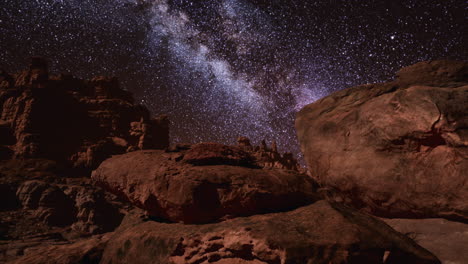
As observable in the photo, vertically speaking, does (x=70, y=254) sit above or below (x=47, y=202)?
above

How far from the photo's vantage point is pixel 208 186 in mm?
4078

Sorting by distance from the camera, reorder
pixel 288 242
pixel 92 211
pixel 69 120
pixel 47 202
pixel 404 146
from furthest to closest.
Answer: pixel 69 120 → pixel 92 211 → pixel 47 202 → pixel 404 146 → pixel 288 242

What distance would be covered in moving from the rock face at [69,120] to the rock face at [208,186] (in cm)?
3802

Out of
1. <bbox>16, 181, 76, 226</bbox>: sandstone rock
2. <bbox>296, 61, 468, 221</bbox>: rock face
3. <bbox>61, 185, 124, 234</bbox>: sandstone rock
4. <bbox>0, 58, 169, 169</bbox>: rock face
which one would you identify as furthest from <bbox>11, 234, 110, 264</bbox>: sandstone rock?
<bbox>0, 58, 169, 169</bbox>: rock face

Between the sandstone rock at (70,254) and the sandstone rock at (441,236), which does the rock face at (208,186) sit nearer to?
the sandstone rock at (70,254)

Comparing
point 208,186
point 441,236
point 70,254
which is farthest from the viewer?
point 70,254

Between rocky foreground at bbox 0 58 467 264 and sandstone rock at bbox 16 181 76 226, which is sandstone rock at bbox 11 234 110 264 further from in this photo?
sandstone rock at bbox 16 181 76 226

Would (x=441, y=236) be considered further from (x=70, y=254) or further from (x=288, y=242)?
(x=70, y=254)

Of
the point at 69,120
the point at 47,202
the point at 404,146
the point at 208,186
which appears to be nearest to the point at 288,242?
the point at 208,186

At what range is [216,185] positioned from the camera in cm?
411

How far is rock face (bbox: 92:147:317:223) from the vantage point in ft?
13.2

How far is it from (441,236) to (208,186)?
12.5ft

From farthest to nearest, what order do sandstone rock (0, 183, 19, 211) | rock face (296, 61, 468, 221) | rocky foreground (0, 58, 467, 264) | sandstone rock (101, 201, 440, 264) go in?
1. sandstone rock (0, 183, 19, 211)
2. rock face (296, 61, 468, 221)
3. rocky foreground (0, 58, 467, 264)
4. sandstone rock (101, 201, 440, 264)

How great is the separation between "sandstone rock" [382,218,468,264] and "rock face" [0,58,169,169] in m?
40.8
